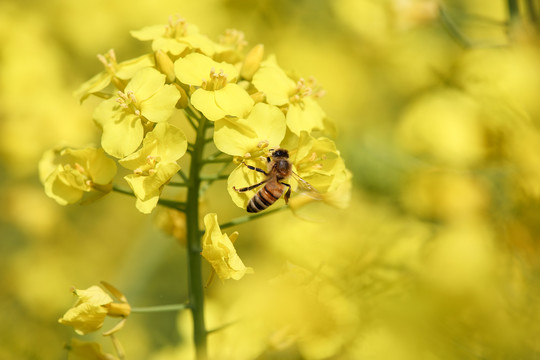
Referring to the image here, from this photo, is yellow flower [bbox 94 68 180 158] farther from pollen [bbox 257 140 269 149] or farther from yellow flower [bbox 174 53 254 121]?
pollen [bbox 257 140 269 149]

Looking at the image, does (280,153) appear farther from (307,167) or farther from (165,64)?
(165,64)

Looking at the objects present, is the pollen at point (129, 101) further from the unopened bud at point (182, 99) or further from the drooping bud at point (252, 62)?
the drooping bud at point (252, 62)

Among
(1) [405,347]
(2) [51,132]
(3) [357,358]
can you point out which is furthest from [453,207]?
(2) [51,132]

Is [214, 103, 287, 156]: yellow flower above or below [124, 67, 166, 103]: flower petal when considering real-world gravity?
below

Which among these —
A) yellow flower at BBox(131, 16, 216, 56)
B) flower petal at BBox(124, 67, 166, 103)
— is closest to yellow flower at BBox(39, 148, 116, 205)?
flower petal at BBox(124, 67, 166, 103)

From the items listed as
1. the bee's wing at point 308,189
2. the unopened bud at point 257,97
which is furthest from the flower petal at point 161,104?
the bee's wing at point 308,189

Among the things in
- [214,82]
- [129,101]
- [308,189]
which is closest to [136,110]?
[129,101]

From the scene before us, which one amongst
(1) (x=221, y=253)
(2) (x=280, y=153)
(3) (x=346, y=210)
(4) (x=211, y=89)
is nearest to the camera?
(1) (x=221, y=253)
